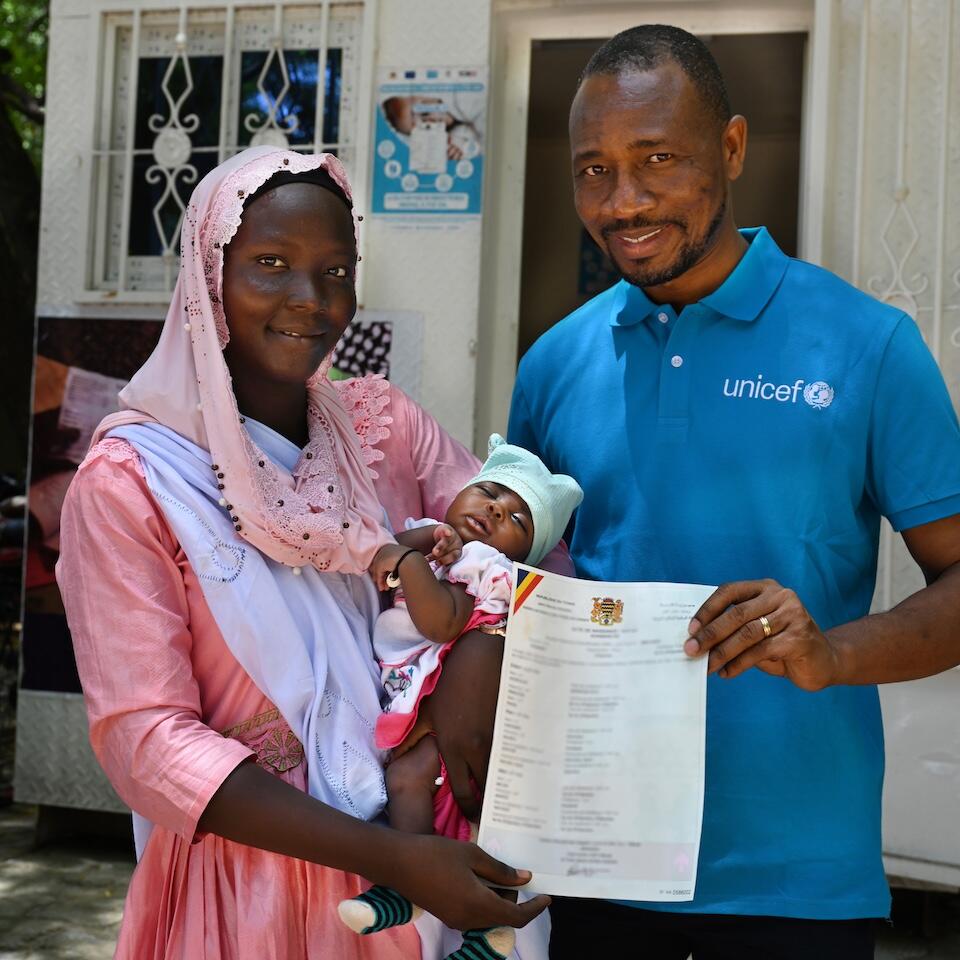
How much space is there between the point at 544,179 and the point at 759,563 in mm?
6377

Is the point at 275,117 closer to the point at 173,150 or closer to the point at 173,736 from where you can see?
the point at 173,150

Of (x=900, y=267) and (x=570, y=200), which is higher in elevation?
(x=570, y=200)

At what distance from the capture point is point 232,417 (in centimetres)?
192

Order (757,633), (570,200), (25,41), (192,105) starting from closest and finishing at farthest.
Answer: (757,633)
(192,105)
(570,200)
(25,41)

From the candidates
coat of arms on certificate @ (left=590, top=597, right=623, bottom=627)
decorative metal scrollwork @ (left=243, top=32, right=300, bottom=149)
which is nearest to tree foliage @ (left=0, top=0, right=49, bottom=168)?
decorative metal scrollwork @ (left=243, top=32, right=300, bottom=149)

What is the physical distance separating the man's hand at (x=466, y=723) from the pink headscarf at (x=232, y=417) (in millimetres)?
272

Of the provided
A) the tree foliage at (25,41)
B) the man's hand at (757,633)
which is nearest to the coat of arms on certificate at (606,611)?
the man's hand at (757,633)

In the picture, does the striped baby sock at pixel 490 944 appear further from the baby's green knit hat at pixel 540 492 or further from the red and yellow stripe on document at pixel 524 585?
the baby's green knit hat at pixel 540 492

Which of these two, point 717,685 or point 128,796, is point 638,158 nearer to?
point 717,685

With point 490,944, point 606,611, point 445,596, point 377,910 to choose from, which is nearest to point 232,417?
point 445,596

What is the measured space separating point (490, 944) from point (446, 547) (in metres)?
0.65

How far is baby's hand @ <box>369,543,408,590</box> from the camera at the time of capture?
1973mm

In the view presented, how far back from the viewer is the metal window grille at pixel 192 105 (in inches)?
186

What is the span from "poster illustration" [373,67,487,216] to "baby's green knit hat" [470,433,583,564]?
2.67 m
